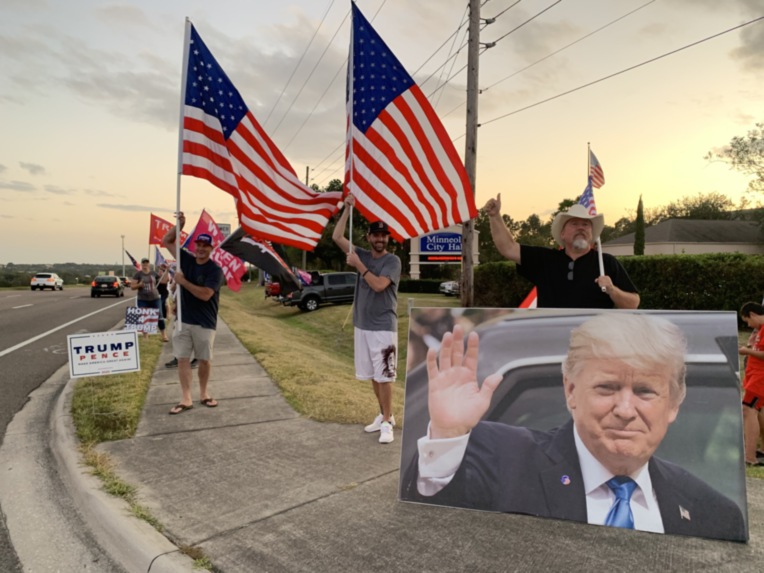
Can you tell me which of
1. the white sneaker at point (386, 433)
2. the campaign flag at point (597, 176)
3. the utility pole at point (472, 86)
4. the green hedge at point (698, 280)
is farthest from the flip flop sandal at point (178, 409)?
the green hedge at point (698, 280)

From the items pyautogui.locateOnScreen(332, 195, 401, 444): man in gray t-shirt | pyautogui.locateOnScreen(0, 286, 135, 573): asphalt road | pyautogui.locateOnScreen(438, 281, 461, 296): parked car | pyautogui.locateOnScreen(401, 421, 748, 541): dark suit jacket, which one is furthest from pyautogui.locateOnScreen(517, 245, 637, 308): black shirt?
pyautogui.locateOnScreen(438, 281, 461, 296): parked car

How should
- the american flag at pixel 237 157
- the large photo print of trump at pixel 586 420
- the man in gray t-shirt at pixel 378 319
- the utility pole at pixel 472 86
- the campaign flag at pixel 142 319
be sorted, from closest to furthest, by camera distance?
the large photo print of trump at pixel 586 420 → the man in gray t-shirt at pixel 378 319 → the american flag at pixel 237 157 → the campaign flag at pixel 142 319 → the utility pole at pixel 472 86

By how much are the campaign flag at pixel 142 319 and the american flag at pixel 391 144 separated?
7.73 meters

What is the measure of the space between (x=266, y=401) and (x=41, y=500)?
254cm

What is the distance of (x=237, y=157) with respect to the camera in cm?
506

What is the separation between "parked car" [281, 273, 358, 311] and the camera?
25125mm

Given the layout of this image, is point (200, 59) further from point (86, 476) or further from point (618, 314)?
point (618, 314)

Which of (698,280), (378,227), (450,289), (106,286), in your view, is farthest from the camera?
(450,289)

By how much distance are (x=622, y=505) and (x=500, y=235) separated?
5.90 feet

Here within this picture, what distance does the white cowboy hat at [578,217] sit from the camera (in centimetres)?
339

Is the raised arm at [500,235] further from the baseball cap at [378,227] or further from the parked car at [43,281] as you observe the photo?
the parked car at [43,281]

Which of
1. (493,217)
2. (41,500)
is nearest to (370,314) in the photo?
(493,217)

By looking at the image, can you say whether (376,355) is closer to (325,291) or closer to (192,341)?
(192,341)

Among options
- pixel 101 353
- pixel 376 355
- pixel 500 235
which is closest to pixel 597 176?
pixel 500 235
